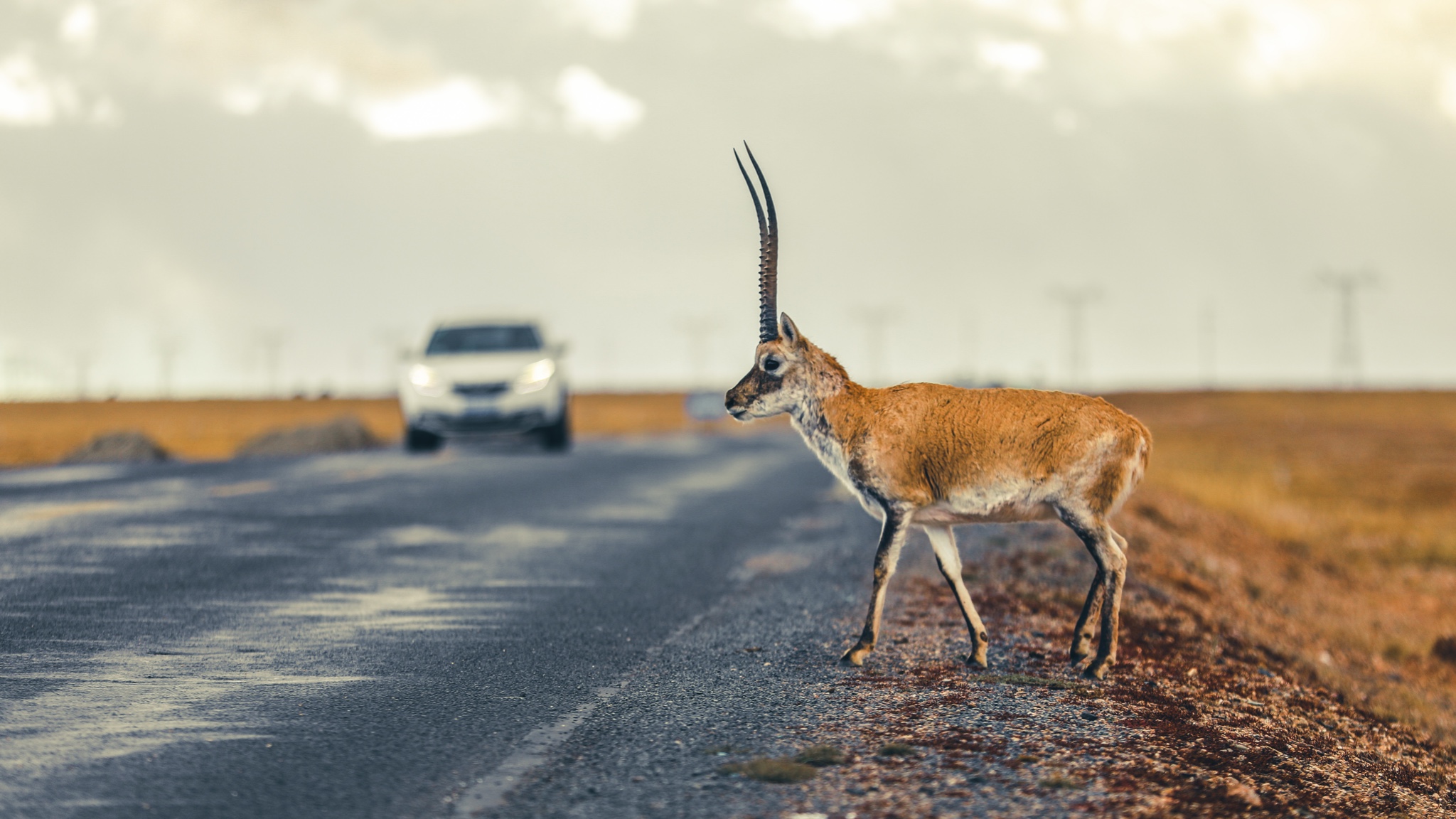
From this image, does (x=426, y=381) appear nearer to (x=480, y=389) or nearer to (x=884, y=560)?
(x=480, y=389)

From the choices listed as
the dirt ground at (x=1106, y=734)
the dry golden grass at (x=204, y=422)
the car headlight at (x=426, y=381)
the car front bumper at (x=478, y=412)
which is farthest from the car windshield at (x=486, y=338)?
the dirt ground at (x=1106, y=734)

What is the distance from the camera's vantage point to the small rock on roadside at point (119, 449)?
2639 centimetres

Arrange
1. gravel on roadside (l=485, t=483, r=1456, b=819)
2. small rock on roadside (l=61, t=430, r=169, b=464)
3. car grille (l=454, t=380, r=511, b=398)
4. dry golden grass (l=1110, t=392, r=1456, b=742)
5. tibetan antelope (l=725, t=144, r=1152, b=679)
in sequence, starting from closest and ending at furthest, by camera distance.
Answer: gravel on roadside (l=485, t=483, r=1456, b=819)
tibetan antelope (l=725, t=144, r=1152, b=679)
dry golden grass (l=1110, t=392, r=1456, b=742)
car grille (l=454, t=380, r=511, b=398)
small rock on roadside (l=61, t=430, r=169, b=464)

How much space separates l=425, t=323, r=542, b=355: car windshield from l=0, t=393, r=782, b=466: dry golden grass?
435 cm

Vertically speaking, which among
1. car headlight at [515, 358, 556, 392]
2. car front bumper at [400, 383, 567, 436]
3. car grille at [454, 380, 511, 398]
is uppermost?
car headlight at [515, 358, 556, 392]

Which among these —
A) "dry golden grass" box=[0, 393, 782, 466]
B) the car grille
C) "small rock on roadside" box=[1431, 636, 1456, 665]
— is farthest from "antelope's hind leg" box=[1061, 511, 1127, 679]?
"dry golden grass" box=[0, 393, 782, 466]

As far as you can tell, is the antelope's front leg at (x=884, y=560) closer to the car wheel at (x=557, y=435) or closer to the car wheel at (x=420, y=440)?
the car wheel at (x=420, y=440)

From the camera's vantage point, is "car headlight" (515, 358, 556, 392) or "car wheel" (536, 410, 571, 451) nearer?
"car headlight" (515, 358, 556, 392)

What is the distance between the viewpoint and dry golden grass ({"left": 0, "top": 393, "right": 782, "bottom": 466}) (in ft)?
144

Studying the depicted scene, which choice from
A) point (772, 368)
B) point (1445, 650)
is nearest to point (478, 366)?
point (1445, 650)

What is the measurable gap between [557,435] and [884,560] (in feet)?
61.3

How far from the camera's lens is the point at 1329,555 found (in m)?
21.8

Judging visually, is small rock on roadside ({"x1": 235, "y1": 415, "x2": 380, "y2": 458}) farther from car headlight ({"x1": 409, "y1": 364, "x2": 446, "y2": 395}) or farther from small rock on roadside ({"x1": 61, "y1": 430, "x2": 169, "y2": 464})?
car headlight ({"x1": 409, "y1": 364, "x2": 446, "y2": 395})

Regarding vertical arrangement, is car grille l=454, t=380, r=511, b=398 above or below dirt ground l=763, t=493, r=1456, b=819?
above
